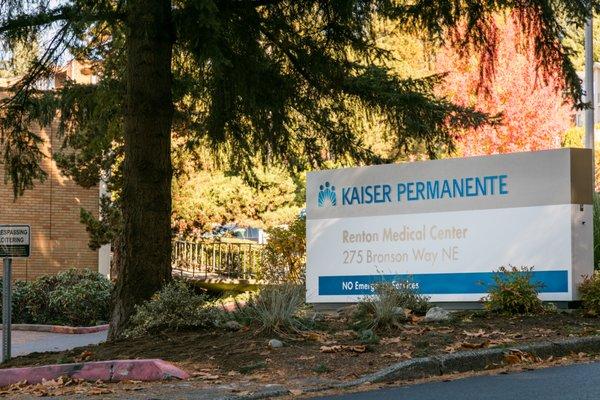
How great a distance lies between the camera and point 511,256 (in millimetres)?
15195

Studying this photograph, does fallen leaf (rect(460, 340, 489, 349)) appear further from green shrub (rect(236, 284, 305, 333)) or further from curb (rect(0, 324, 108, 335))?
curb (rect(0, 324, 108, 335))

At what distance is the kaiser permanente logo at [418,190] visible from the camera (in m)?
15.5

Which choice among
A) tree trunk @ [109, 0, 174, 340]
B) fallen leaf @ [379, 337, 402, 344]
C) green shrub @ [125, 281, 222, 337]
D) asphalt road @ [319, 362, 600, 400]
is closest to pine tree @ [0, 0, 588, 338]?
tree trunk @ [109, 0, 174, 340]

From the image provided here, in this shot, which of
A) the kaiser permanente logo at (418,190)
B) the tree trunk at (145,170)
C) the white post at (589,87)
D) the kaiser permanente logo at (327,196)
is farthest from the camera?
the white post at (589,87)

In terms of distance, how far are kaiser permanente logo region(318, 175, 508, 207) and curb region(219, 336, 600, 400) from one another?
3880 millimetres

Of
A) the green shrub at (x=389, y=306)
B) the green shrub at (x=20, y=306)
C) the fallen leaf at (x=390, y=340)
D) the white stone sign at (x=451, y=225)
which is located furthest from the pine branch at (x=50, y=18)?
the green shrub at (x=20, y=306)

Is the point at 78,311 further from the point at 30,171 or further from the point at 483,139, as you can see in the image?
Answer: the point at 483,139

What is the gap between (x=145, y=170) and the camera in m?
14.5

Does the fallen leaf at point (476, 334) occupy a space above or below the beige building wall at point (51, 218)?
below

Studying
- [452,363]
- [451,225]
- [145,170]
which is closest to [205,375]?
→ [452,363]

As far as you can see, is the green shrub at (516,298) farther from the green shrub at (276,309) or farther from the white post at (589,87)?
the white post at (589,87)

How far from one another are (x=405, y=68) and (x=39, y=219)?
11.4 meters

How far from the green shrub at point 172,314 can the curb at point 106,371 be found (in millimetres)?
1753

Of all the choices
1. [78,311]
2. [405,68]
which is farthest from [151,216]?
[405,68]
